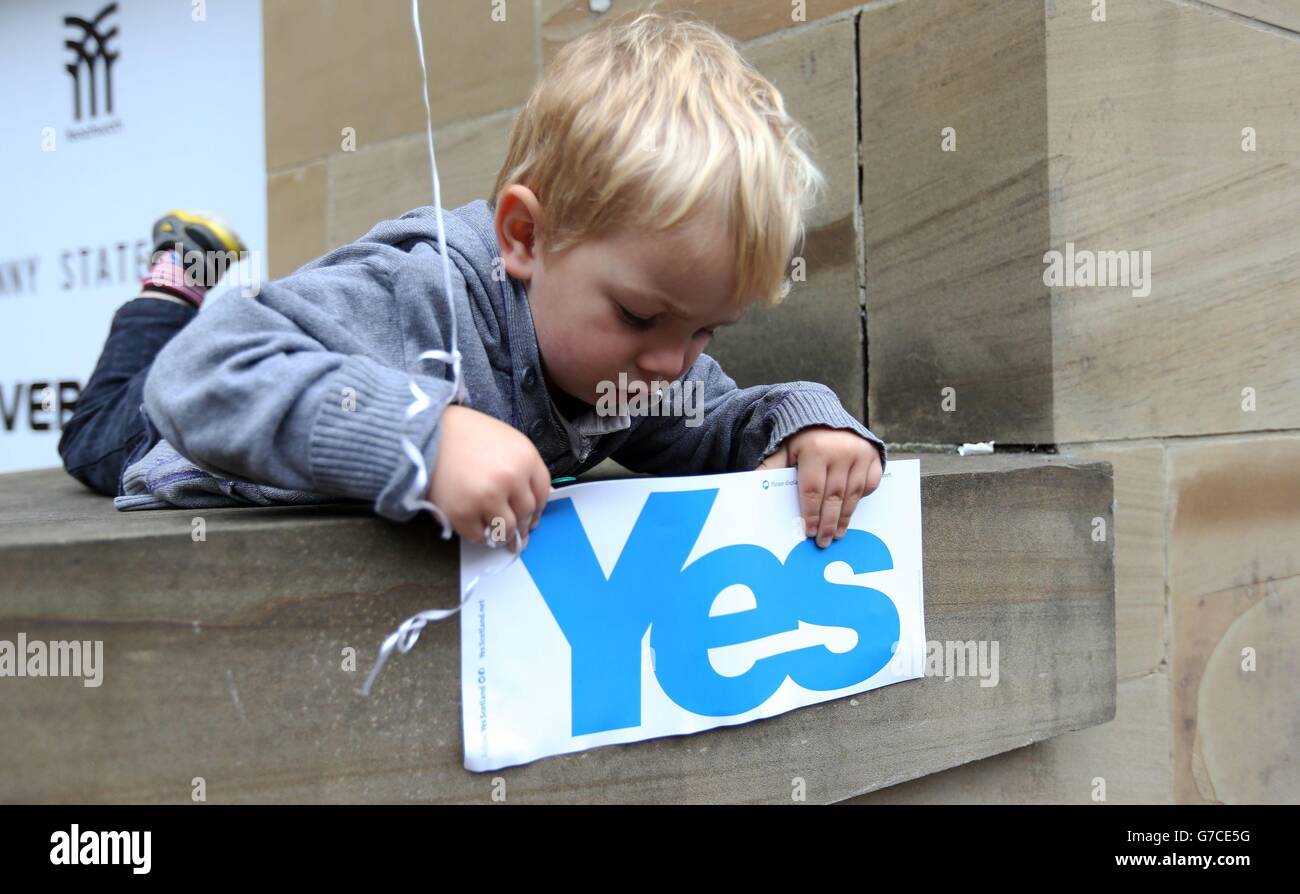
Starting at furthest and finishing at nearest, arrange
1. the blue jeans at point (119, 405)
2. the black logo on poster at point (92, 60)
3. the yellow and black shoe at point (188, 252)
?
1. the black logo on poster at point (92, 60)
2. the yellow and black shoe at point (188, 252)
3. the blue jeans at point (119, 405)

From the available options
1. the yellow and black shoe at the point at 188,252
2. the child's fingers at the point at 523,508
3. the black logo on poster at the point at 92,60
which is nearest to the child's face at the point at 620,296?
the child's fingers at the point at 523,508

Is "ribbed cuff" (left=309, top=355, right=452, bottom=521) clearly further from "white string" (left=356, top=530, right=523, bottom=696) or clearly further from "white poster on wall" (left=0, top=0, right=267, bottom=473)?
"white poster on wall" (left=0, top=0, right=267, bottom=473)

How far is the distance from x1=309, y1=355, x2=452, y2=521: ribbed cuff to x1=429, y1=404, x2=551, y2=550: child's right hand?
0.05 feet

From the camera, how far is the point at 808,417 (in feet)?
4.55

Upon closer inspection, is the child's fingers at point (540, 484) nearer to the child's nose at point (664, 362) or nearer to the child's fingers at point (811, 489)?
the child's nose at point (664, 362)

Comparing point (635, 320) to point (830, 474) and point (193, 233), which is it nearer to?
point (830, 474)

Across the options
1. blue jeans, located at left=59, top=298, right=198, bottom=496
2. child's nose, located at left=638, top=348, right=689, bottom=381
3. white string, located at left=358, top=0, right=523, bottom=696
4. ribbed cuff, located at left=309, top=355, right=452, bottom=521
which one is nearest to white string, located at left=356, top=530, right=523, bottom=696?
white string, located at left=358, top=0, right=523, bottom=696

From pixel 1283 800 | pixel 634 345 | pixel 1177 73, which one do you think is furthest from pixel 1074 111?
pixel 1283 800

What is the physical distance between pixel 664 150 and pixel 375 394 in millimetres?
437

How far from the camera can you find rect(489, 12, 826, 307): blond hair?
1163 millimetres

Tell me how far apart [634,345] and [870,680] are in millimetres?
604

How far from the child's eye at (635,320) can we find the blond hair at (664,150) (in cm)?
10

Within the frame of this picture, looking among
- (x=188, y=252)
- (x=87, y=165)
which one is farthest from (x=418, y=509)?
(x=87, y=165)

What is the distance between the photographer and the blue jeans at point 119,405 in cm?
193
